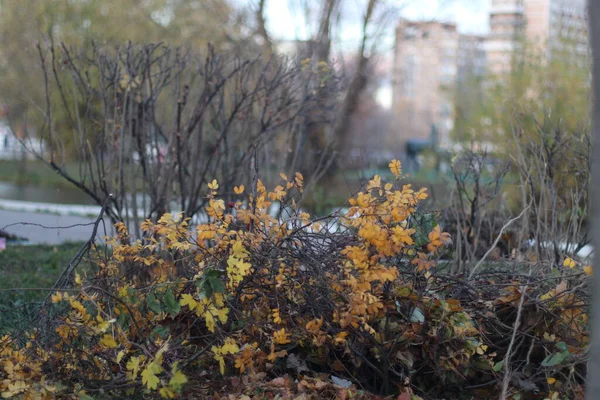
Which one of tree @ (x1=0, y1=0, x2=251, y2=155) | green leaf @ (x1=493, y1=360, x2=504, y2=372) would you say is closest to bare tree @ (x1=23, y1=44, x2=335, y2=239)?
green leaf @ (x1=493, y1=360, x2=504, y2=372)

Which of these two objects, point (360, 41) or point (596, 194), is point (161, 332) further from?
point (360, 41)

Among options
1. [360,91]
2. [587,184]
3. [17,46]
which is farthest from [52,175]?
[587,184]

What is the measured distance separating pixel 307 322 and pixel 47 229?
6941 millimetres

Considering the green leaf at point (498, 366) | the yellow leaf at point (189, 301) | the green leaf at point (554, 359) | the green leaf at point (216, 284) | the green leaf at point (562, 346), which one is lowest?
the green leaf at point (498, 366)

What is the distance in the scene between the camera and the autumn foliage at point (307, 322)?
147 inches

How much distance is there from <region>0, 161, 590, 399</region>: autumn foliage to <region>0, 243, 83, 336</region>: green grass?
1307mm

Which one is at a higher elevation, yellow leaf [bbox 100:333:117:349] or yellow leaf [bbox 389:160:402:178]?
yellow leaf [bbox 389:160:402:178]

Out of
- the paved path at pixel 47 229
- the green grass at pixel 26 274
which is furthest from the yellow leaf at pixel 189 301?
the paved path at pixel 47 229

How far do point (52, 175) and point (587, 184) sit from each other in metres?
22.9

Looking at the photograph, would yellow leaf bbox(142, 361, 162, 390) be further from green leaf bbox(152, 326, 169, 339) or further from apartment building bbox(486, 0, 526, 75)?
apartment building bbox(486, 0, 526, 75)

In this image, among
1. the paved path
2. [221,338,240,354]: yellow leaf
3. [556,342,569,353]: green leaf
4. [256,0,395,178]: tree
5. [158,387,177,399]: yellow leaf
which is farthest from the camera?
[256,0,395,178]: tree

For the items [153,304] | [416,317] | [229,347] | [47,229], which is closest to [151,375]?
[229,347]

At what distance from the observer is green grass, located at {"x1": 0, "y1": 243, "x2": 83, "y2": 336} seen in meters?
5.48

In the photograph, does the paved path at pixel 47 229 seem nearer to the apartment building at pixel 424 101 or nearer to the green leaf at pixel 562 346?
the green leaf at pixel 562 346
